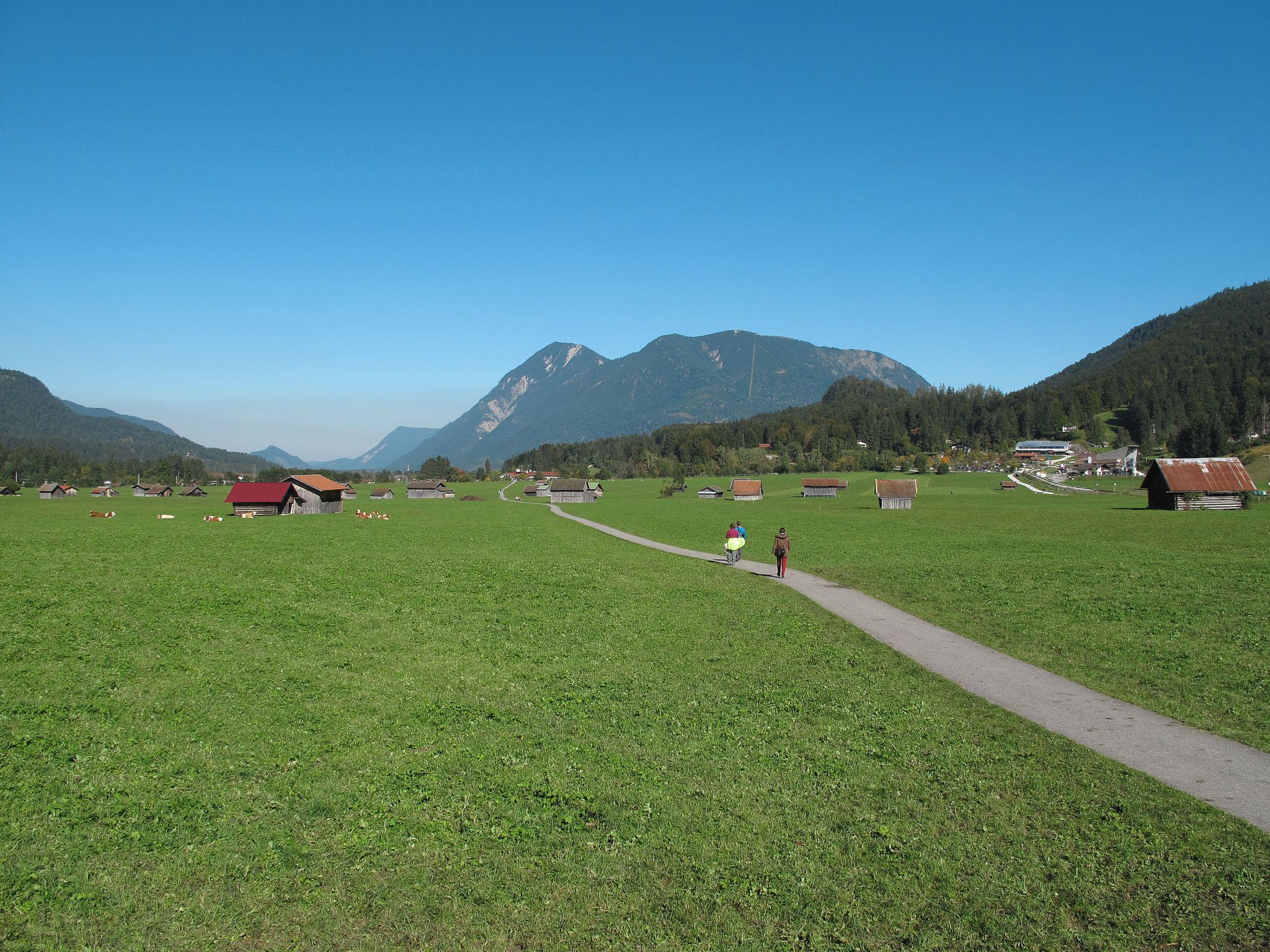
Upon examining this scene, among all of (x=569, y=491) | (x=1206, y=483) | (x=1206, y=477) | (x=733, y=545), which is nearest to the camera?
(x=733, y=545)

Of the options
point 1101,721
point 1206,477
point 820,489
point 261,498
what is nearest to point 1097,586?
point 1101,721

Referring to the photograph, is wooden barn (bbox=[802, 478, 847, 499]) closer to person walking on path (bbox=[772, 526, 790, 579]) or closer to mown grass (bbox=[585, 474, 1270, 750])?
mown grass (bbox=[585, 474, 1270, 750])

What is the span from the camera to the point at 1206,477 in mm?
69688

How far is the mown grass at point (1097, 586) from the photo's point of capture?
1466cm

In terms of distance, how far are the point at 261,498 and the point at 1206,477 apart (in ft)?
303

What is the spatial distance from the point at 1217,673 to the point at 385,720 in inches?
609

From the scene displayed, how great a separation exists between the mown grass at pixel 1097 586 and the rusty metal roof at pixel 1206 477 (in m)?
2.84

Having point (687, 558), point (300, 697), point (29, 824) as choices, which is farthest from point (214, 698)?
point (687, 558)

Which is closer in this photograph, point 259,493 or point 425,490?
point 259,493

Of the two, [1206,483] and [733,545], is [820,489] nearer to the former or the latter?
[1206,483]

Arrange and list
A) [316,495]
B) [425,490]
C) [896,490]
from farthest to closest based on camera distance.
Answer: [425,490], [896,490], [316,495]

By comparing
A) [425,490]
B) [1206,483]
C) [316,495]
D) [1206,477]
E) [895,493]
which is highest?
[1206,477]

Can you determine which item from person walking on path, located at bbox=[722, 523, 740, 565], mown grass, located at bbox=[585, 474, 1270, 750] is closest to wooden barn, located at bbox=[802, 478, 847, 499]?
mown grass, located at bbox=[585, 474, 1270, 750]

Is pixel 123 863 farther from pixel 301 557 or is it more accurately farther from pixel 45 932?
pixel 301 557
